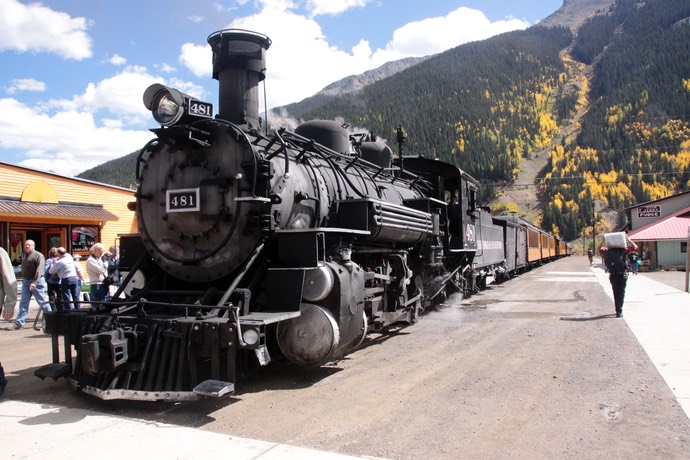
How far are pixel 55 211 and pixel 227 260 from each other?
555 inches

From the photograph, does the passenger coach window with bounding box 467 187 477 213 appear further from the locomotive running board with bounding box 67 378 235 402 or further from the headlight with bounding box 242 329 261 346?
the locomotive running board with bounding box 67 378 235 402

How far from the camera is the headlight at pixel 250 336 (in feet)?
15.3

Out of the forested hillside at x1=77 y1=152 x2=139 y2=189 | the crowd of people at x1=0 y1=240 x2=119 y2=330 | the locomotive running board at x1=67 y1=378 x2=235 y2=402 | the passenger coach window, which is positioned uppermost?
the forested hillside at x1=77 y1=152 x2=139 y2=189

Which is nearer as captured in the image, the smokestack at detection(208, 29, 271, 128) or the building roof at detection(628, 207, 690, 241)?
the smokestack at detection(208, 29, 271, 128)

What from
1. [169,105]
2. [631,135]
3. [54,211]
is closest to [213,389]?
[169,105]

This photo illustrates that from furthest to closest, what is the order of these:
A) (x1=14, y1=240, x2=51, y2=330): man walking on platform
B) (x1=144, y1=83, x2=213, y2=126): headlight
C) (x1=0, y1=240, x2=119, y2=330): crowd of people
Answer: (x1=14, y1=240, x2=51, y2=330): man walking on platform < (x1=0, y1=240, x2=119, y2=330): crowd of people < (x1=144, y1=83, x2=213, y2=126): headlight

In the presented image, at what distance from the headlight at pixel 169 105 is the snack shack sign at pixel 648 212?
143ft

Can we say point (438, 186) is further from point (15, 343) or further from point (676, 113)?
point (676, 113)

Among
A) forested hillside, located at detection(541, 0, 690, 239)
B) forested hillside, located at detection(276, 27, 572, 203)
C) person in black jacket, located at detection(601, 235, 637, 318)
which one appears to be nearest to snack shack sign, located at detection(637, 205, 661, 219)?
forested hillside, located at detection(541, 0, 690, 239)

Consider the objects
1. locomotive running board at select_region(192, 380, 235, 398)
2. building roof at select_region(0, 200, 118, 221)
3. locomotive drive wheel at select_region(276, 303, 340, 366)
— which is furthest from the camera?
building roof at select_region(0, 200, 118, 221)

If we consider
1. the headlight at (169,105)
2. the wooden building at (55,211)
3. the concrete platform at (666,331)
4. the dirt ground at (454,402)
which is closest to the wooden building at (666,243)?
the concrete platform at (666,331)

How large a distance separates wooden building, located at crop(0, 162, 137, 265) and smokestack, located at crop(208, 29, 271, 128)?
12.2m

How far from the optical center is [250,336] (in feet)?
15.4

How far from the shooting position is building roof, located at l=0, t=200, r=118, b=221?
15.7 m
